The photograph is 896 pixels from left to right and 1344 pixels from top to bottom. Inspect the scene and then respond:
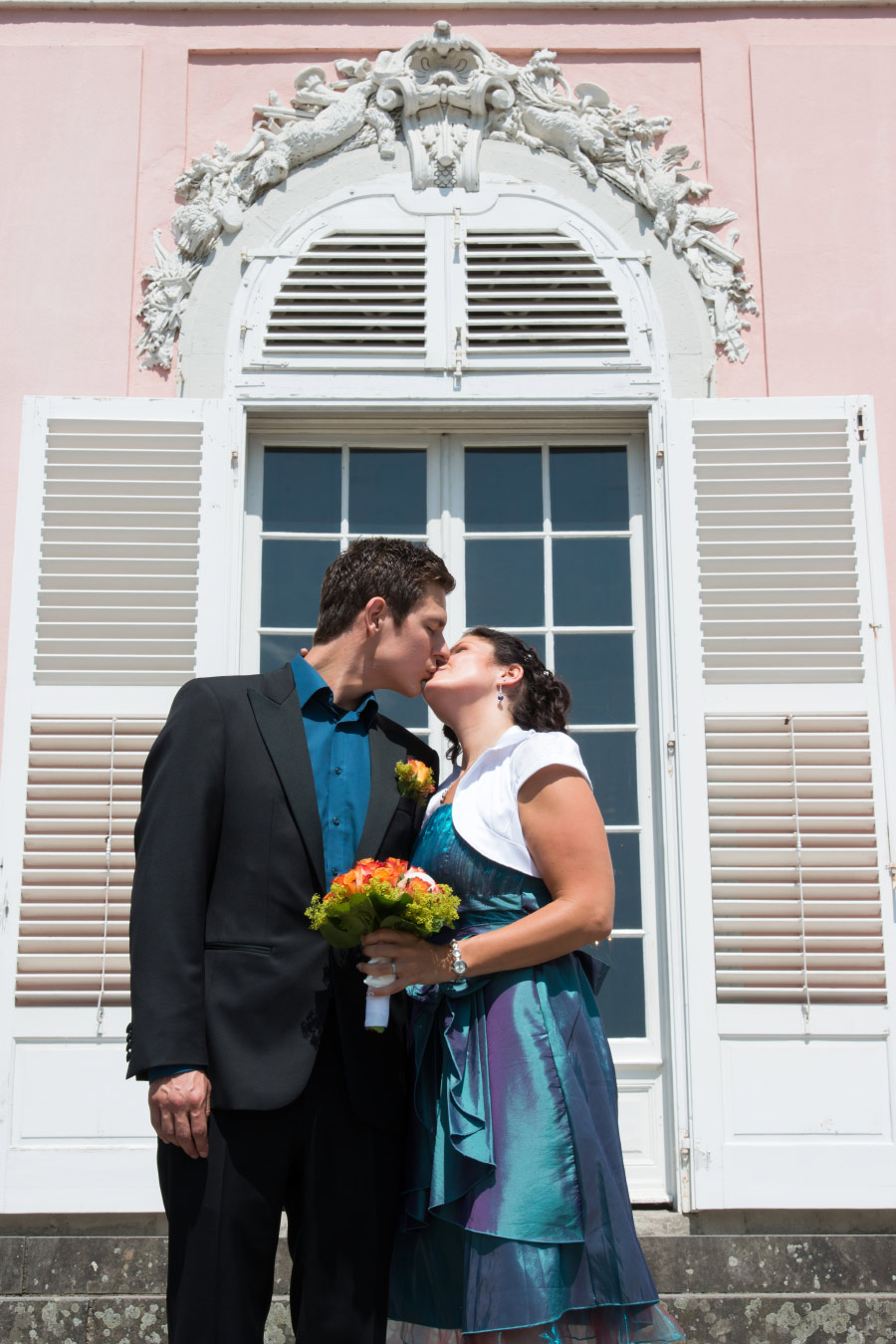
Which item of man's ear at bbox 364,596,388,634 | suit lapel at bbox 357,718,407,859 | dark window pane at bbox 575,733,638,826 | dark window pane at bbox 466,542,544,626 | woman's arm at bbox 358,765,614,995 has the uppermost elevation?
dark window pane at bbox 466,542,544,626

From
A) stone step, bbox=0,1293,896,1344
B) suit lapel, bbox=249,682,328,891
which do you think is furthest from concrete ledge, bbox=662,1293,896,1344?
suit lapel, bbox=249,682,328,891

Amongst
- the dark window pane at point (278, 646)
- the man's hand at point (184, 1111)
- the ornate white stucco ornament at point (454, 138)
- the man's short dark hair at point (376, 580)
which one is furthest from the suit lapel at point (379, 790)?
the ornate white stucco ornament at point (454, 138)

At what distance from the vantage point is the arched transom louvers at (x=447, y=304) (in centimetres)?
426

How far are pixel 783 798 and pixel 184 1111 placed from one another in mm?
2206

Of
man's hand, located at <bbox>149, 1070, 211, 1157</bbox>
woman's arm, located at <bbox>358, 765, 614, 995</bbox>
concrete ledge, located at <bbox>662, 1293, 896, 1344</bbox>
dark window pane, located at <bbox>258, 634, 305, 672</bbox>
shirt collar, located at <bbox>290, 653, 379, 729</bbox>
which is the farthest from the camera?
dark window pane, located at <bbox>258, 634, 305, 672</bbox>

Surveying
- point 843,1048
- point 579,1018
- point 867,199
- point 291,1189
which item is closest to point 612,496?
point 867,199

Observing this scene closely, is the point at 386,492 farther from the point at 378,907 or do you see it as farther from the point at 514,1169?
the point at 514,1169

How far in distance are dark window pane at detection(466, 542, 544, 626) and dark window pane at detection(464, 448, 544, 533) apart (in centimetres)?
7

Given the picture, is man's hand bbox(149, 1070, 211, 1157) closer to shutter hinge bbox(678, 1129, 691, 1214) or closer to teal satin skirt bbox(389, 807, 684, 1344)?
teal satin skirt bbox(389, 807, 684, 1344)

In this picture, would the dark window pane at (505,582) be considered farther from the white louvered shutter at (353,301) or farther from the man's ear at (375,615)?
the man's ear at (375,615)

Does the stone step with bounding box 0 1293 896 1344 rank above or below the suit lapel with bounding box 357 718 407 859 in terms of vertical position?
below

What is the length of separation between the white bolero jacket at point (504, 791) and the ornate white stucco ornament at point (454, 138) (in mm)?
2260

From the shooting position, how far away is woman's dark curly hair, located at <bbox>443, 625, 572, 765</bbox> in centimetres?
277

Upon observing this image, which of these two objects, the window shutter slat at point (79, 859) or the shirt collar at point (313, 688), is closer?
the shirt collar at point (313, 688)
